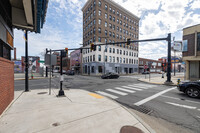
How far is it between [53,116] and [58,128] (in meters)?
0.85

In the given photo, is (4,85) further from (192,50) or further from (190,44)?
(190,44)

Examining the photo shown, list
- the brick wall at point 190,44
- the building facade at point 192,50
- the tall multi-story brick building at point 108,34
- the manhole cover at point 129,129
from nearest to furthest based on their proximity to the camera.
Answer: the manhole cover at point 129,129
the building facade at point 192,50
the brick wall at point 190,44
the tall multi-story brick building at point 108,34

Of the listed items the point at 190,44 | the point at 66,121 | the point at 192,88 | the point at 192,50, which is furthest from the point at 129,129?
the point at 190,44

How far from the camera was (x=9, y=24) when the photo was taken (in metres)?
4.91

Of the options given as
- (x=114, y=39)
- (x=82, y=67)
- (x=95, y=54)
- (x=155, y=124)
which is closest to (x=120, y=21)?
(x=114, y=39)

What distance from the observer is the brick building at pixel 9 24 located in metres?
3.80

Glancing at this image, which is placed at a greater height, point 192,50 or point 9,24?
point 192,50

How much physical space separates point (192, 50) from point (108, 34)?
25082 mm

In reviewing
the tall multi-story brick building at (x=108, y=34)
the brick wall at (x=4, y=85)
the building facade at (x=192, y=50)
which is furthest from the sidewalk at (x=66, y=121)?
the tall multi-story brick building at (x=108, y=34)

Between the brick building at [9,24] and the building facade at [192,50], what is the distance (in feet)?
67.5

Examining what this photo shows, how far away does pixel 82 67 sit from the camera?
128ft

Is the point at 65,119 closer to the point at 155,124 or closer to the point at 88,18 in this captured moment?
the point at 155,124

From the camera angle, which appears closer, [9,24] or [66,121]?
[66,121]

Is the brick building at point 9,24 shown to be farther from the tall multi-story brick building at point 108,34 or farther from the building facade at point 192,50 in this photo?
the tall multi-story brick building at point 108,34
